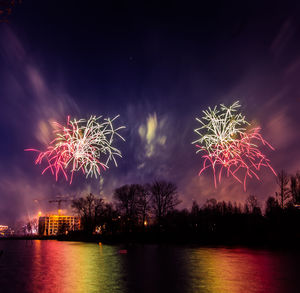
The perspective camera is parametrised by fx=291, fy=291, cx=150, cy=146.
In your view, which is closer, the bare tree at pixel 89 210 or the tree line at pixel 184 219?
the tree line at pixel 184 219

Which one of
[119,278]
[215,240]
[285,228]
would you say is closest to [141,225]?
[215,240]

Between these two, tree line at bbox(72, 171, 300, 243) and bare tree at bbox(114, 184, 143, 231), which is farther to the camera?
bare tree at bbox(114, 184, 143, 231)

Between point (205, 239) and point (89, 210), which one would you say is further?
point (89, 210)

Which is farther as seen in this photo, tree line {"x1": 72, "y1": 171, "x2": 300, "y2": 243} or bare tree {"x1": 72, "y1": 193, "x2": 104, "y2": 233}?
bare tree {"x1": 72, "y1": 193, "x2": 104, "y2": 233}

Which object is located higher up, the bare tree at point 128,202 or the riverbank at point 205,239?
the bare tree at point 128,202

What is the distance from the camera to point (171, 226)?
6038 cm

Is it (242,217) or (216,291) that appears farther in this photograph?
(242,217)

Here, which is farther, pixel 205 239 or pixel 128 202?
pixel 128 202

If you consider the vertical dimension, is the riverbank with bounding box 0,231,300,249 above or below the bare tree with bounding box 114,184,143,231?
below

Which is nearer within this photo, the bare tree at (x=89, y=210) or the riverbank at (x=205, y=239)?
the riverbank at (x=205, y=239)

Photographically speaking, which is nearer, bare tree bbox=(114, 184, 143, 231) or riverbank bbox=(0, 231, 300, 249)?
riverbank bbox=(0, 231, 300, 249)

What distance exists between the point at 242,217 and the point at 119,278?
41.0 meters

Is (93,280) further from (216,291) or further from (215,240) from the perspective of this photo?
(215,240)

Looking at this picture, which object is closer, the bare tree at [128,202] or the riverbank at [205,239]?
the riverbank at [205,239]
